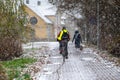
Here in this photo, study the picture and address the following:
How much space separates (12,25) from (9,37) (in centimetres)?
126

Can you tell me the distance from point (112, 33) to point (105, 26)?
11.4 ft

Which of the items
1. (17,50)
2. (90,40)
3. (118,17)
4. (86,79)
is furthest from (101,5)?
(86,79)

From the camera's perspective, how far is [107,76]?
17.1 metres

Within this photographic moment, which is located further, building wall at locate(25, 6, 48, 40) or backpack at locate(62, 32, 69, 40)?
building wall at locate(25, 6, 48, 40)

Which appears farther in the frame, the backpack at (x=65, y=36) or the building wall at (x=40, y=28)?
the building wall at (x=40, y=28)

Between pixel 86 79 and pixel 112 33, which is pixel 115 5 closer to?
pixel 112 33

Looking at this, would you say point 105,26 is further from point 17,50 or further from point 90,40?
point 90,40

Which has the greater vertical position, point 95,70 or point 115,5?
point 115,5

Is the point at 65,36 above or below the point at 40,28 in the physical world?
below

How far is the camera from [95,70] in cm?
1969

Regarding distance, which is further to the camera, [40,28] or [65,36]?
[40,28]

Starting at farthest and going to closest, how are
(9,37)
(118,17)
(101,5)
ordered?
1. (101,5)
2. (118,17)
3. (9,37)

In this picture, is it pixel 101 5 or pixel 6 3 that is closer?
pixel 6 3

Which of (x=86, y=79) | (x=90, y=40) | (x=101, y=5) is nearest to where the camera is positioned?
(x=86, y=79)
